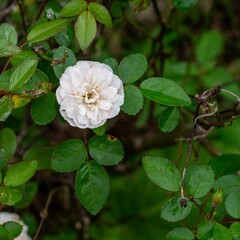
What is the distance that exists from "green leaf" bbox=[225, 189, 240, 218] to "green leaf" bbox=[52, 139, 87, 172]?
354 millimetres

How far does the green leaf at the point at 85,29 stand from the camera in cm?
129

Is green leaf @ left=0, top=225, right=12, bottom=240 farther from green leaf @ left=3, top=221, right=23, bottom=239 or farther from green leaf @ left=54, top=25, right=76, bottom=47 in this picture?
green leaf @ left=54, top=25, right=76, bottom=47

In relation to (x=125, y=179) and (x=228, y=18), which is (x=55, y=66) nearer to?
(x=125, y=179)

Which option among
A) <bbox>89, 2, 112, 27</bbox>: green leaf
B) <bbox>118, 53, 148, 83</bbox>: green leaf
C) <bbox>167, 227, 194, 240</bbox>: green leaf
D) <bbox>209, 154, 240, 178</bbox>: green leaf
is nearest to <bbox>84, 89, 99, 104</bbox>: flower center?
<bbox>118, 53, 148, 83</bbox>: green leaf

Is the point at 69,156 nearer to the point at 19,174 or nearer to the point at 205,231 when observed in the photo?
the point at 19,174

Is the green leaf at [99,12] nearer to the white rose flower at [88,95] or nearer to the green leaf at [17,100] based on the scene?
the white rose flower at [88,95]

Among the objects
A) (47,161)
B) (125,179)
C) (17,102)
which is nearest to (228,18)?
(125,179)

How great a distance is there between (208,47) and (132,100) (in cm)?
115

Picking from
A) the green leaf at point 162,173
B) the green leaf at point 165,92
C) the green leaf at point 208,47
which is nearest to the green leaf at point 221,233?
the green leaf at point 162,173

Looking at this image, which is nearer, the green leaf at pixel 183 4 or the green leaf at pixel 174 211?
the green leaf at pixel 174 211

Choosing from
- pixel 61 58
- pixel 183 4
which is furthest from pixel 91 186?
pixel 183 4

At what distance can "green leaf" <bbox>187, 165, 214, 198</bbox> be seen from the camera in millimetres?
1220

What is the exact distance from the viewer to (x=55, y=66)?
123cm

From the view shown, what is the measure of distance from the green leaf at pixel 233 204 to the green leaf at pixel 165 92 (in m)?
0.24
